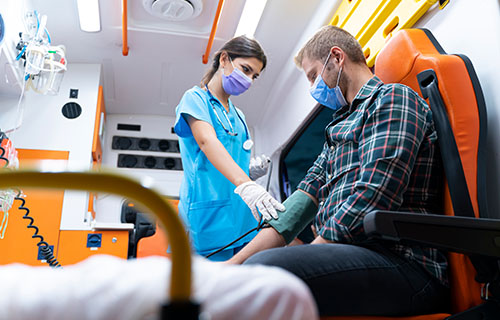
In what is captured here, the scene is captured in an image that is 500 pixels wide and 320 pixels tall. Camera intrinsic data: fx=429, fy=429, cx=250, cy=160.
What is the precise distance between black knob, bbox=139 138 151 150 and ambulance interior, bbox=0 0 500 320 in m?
0.01

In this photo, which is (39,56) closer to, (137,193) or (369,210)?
(369,210)

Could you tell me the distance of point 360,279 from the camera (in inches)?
34.2

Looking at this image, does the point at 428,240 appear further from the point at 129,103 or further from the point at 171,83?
the point at 129,103

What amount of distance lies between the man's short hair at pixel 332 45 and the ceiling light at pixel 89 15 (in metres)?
2.45

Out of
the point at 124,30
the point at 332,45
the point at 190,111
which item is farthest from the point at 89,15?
the point at 332,45

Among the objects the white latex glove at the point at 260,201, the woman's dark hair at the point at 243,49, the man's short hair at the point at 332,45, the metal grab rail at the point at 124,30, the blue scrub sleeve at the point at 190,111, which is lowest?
the white latex glove at the point at 260,201

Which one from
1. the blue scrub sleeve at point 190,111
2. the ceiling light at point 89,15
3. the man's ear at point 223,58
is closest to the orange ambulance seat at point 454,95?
the blue scrub sleeve at point 190,111

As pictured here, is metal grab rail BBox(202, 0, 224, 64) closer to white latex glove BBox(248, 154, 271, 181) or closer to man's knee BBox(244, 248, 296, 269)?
white latex glove BBox(248, 154, 271, 181)

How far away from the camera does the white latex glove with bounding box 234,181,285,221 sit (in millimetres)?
1618

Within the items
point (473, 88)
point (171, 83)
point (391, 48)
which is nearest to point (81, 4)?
point (171, 83)

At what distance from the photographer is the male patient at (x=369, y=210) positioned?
0.85 metres

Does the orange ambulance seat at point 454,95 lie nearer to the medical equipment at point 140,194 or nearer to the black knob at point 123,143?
the medical equipment at point 140,194

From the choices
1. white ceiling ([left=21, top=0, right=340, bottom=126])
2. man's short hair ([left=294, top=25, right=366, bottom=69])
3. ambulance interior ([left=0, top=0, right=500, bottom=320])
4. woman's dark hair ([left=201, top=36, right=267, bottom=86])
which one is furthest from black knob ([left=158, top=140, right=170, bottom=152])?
man's short hair ([left=294, top=25, right=366, bottom=69])

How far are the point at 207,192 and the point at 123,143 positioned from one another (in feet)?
11.2
